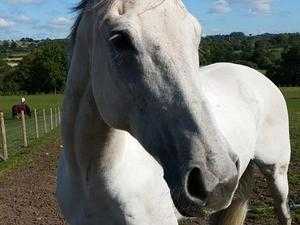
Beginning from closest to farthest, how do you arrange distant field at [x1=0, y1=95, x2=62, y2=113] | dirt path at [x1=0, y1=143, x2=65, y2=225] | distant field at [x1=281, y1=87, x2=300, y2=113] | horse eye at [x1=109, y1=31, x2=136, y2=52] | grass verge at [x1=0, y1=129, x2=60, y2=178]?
horse eye at [x1=109, y1=31, x2=136, y2=52], dirt path at [x1=0, y1=143, x2=65, y2=225], grass verge at [x1=0, y1=129, x2=60, y2=178], distant field at [x1=281, y1=87, x2=300, y2=113], distant field at [x1=0, y1=95, x2=62, y2=113]

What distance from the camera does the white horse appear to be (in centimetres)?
187

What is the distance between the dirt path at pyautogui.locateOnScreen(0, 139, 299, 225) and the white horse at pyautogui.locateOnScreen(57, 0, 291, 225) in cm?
342

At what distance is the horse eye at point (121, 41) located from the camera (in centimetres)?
205

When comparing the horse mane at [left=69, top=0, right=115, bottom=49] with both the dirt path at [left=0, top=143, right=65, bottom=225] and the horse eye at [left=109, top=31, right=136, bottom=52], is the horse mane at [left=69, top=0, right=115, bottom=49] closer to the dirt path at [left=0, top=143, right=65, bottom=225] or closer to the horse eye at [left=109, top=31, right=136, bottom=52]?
the horse eye at [left=109, top=31, right=136, bottom=52]

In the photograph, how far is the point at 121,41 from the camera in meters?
2.10

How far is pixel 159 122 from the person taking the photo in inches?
78.2

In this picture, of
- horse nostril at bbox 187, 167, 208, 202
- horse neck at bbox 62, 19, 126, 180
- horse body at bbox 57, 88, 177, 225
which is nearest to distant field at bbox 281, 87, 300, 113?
horse body at bbox 57, 88, 177, 225

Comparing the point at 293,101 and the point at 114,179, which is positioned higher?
the point at 114,179

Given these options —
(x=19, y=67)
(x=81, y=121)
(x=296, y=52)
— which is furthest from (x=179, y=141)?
(x=296, y=52)

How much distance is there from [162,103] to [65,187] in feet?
4.53

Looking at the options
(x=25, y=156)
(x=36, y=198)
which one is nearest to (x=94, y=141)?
(x=36, y=198)

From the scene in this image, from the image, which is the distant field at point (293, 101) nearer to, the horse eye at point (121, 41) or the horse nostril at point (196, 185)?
the horse eye at point (121, 41)

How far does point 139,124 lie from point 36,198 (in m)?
6.58

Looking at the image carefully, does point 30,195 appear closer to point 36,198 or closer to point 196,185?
point 36,198
